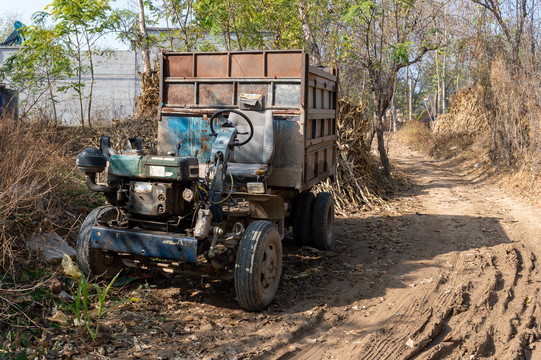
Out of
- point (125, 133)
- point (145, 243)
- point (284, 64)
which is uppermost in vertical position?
point (284, 64)

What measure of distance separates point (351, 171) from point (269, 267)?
20.6 ft

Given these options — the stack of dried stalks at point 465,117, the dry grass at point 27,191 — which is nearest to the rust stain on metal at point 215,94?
the dry grass at point 27,191

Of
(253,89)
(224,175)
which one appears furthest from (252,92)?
(224,175)

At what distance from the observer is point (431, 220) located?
9484 millimetres

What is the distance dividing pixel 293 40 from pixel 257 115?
9.06 meters

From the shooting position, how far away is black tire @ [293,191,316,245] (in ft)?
24.1

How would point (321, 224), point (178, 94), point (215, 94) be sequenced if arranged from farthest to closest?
1. point (321, 224)
2. point (178, 94)
3. point (215, 94)

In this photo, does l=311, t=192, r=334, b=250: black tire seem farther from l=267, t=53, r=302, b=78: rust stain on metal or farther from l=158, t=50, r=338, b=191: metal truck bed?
l=267, t=53, r=302, b=78: rust stain on metal

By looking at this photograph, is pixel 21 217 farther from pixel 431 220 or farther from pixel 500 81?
pixel 500 81

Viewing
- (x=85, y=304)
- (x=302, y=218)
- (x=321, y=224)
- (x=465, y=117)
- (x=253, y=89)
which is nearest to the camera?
(x=85, y=304)

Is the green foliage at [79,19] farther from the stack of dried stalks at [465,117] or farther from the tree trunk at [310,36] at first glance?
the stack of dried stalks at [465,117]

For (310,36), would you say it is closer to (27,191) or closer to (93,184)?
(27,191)

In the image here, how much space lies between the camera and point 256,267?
464cm

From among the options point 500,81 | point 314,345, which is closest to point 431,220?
point 314,345
